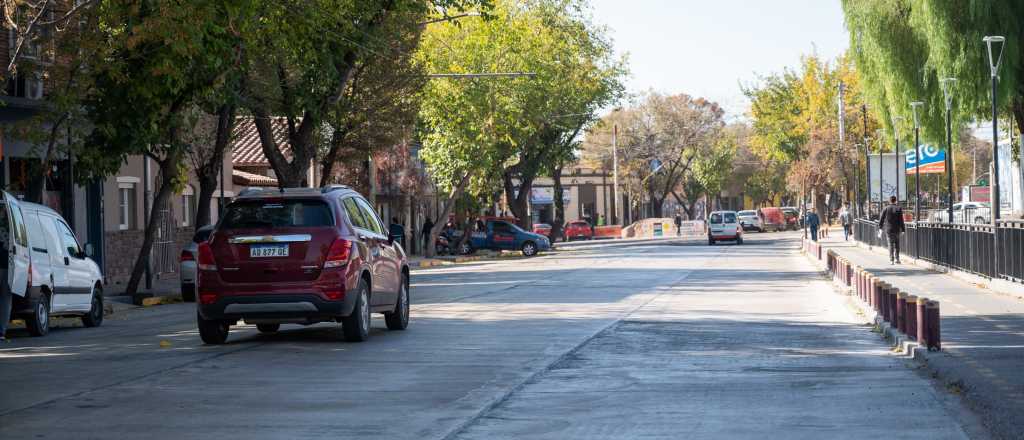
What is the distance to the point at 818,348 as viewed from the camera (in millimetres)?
15102

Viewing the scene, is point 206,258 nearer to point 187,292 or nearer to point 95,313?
point 95,313

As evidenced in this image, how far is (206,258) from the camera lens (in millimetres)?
15359

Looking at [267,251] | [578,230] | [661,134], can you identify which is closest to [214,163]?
[267,251]

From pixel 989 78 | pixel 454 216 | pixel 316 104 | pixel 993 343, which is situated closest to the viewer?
pixel 993 343

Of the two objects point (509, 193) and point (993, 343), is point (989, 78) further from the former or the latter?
point (509, 193)

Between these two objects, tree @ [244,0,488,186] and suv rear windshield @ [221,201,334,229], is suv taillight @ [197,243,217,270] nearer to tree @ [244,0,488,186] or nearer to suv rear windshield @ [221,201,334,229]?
suv rear windshield @ [221,201,334,229]

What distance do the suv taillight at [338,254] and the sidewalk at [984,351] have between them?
20.6ft

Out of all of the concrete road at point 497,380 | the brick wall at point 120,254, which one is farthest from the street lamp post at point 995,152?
the brick wall at point 120,254

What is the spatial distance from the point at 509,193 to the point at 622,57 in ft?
30.4

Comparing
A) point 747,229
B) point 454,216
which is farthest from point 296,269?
point 747,229

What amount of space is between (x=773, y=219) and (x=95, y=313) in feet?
260

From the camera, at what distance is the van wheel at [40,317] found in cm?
1831

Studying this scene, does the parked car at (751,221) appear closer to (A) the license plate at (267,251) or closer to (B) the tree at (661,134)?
(B) the tree at (661,134)

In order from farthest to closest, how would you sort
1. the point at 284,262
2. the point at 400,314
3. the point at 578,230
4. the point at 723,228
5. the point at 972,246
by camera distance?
the point at 578,230, the point at 723,228, the point at 972,246, the point at 400,314, the point at 284,262
